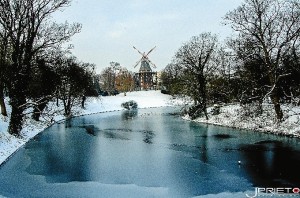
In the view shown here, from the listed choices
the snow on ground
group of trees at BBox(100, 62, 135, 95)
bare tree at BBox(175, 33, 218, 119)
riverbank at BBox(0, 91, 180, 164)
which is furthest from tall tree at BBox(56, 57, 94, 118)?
group of trees at BBox(100, 62, 135, 95)

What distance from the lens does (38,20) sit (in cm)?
2880

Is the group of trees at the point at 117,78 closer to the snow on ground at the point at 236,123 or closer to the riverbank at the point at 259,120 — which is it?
the snow on ground at the point at 236,123

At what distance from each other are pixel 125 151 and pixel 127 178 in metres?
8.26

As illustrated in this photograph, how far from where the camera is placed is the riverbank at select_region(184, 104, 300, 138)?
3247 cm

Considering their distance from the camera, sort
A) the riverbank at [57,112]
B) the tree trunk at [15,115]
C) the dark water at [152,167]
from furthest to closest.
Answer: the tree trunk at [15,115], the riverbank at [57,112], the dark water at [152,167]

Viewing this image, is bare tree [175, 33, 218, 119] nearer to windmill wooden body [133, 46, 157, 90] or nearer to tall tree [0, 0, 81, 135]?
tall tree [0, 0, 81, 135]

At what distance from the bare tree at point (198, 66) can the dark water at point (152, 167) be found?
17.4m

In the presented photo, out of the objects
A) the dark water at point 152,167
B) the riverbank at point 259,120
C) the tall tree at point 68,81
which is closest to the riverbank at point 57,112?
the dark water at point 152,167

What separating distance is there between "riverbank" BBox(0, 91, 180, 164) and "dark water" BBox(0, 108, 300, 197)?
963 mm

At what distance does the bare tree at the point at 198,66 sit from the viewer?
50.7 meters

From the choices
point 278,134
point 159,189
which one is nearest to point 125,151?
point 159,189

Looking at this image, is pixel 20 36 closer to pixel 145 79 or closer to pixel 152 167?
pixel 152 167

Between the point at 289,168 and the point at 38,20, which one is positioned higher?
the point at 38,20

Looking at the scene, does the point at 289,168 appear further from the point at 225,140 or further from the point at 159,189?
the point at 225,140
